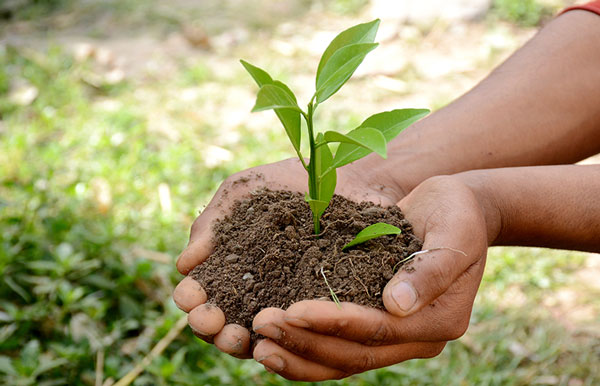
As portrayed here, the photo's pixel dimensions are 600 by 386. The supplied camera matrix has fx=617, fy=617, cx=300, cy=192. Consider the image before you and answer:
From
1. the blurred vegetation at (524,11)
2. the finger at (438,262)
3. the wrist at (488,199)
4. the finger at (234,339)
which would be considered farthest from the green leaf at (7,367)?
the blurred vegetation at (524,11)

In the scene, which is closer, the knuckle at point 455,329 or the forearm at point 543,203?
the knuckle at point 455,329

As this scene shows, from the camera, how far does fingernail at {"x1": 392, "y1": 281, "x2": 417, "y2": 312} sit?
110 cm

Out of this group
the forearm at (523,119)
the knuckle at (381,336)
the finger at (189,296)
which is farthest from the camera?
the forearm at (523,119)

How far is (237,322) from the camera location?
4.00ft

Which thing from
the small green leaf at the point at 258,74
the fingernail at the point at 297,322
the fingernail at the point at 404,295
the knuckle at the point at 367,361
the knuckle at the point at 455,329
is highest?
the small green leaf at the point at 258,74

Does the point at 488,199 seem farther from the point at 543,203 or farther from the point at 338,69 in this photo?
the point at 338,69

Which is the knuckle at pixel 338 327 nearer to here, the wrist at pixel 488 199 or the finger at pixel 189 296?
the finger at pixel 189 296

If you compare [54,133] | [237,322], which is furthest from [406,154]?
[54,133]

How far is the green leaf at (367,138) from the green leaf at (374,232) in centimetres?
18

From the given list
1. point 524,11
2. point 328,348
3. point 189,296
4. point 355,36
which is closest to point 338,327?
point 328,348

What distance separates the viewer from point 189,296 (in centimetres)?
125

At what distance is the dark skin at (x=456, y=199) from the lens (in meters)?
1.13

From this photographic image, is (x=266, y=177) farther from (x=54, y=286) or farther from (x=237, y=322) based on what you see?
(x=54, y=286)

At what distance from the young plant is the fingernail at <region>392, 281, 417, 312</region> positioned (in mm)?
254
